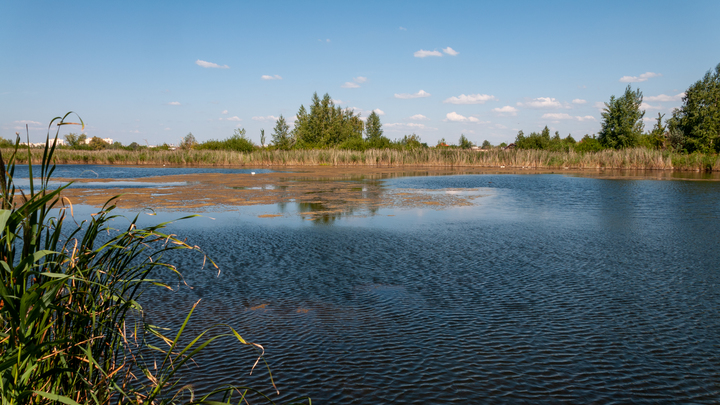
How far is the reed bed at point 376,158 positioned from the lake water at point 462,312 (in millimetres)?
37475

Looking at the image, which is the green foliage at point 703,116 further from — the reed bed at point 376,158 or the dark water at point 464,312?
the dark water at point 464,312

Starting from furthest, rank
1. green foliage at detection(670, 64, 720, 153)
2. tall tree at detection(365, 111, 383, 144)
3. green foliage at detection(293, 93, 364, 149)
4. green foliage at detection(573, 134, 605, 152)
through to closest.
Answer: tall tree at detection(365, 111, 383, 144), green foliage at detection(293, 93, 364, 149), green foliage at detection(573, 134, 605, 152), green foliage at detection(670, 64, 720, 153)

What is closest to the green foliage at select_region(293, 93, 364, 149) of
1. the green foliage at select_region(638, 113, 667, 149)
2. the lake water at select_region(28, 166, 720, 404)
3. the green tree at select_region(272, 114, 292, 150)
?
the green tree at select_region(272, 114, 292, 150)

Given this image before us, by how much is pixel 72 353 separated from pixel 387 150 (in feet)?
156

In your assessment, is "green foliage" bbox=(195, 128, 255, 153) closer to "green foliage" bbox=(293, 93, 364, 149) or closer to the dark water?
"green foliage" bbox=(293, 93, 364, 149)

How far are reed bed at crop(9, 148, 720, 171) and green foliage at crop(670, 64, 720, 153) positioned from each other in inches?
138

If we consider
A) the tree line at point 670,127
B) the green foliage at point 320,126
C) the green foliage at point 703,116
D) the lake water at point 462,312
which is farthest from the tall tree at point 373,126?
the lake water at point 462,312

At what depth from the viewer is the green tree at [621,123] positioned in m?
51.6

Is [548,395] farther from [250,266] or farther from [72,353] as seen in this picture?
[250,266]

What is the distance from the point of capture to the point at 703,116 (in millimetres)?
40875

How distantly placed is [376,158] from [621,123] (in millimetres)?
28383

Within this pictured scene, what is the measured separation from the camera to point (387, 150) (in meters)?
49.3

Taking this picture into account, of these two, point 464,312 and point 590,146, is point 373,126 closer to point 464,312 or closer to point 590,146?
point 590,146

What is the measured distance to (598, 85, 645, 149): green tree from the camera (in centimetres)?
5159
